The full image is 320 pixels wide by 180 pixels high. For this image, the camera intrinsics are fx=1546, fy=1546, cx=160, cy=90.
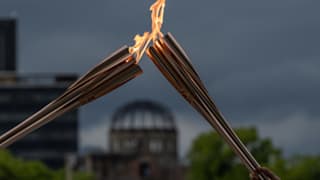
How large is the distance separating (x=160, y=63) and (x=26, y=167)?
286 ft

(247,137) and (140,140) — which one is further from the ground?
(140,140)

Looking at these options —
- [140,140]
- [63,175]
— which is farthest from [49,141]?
[63,175]

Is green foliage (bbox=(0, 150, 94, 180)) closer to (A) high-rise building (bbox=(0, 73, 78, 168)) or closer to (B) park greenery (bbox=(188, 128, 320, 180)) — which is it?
(B) park greenery (bbox=(188, 128, 320, 180))

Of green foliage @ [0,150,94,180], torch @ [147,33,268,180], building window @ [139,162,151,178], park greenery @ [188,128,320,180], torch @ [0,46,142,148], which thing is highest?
building window @ [139,162,151,178]

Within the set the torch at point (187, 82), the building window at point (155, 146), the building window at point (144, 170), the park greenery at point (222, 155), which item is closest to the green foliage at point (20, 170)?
the park greenery at point (222, 155)

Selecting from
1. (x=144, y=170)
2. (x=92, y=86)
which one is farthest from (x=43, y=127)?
(x=92, y=86)

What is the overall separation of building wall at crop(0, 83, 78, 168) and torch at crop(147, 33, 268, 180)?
161m

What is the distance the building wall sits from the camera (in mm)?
180500

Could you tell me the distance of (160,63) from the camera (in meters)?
18.5

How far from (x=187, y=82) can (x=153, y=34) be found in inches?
27.9

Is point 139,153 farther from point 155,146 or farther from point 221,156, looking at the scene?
point 221,156

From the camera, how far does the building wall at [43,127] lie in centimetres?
18050

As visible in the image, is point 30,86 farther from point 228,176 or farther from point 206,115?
point 206,115

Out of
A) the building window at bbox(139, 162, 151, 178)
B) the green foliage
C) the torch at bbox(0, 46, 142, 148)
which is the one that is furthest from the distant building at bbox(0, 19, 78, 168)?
the torch at bbox(0, 46, 142, 148)
